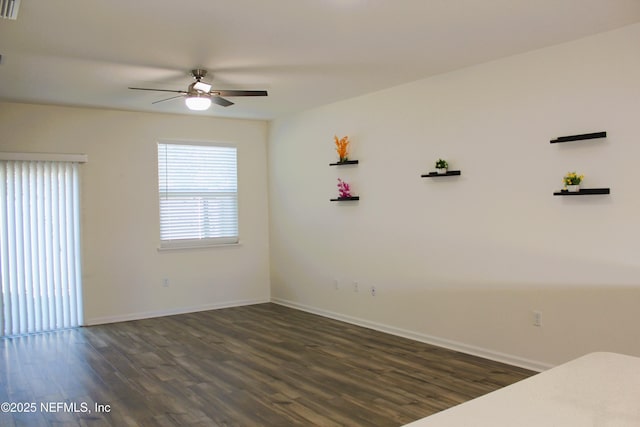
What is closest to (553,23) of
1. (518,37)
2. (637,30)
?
(518,37)

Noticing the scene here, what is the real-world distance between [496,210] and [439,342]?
1.47m

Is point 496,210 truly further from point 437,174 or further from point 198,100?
point 198,100

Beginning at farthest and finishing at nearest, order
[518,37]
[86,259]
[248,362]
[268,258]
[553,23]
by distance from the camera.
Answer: [268,258] < [86,259] < [248,362] < [518,37] < [553,23]

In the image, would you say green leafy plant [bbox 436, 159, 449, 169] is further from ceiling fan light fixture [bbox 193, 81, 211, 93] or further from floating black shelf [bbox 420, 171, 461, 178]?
ceiling fan light fixture [bbox 193, 81, 211, 93]

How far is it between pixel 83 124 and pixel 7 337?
263 centimetres

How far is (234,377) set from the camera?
170 inches

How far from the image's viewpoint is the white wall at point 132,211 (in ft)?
20.6

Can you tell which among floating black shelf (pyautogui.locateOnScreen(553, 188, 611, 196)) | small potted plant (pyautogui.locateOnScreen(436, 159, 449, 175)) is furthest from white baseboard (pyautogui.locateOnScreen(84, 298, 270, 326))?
floating black shelf (pyautogui.locateOnScreen(553, 188, 611, 196))

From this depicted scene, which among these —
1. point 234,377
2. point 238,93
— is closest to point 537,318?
point 234,377

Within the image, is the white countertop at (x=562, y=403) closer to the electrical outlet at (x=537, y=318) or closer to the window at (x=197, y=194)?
the electrical outlet at (x=537, y=318)

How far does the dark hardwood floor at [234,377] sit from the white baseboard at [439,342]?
4.1 inches

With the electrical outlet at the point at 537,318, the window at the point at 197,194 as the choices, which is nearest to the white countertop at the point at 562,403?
the electrical outlet at the point at 537,318

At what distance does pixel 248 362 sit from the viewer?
15.5 feet

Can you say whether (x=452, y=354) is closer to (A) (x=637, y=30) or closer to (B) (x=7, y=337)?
(A) (x=637, y=30)
